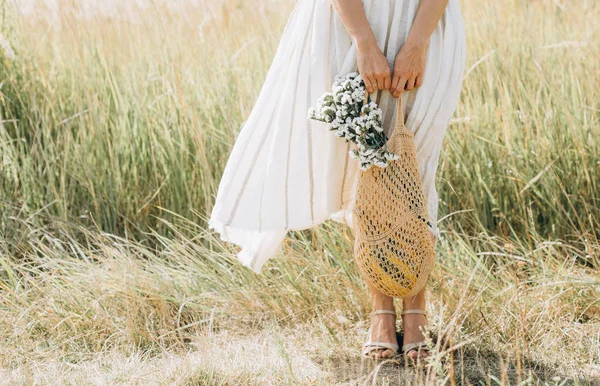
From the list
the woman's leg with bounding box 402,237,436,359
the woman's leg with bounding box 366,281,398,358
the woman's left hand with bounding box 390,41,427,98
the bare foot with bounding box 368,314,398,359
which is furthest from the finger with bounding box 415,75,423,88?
the bare foot with bounding box 368,314,398,359

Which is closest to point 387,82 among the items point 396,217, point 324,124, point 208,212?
point 324,124

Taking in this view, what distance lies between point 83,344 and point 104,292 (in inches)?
10.0

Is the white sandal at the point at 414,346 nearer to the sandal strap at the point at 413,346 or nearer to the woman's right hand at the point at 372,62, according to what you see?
the sandal strap at the point at 413,346

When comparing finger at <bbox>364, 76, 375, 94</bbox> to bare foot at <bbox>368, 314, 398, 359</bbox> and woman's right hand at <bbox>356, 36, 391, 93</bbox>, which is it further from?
bare foot at <bbox>368, 314, 398, 359</bbox>

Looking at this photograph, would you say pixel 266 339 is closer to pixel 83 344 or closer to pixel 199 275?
pixel 199 275

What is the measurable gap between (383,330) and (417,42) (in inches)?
41.8

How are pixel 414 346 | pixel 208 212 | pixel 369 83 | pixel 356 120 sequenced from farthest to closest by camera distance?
pixel 208 212 < pixel 414 346 < pixel 369 83 < pixel 356 120

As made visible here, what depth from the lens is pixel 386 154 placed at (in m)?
2.40

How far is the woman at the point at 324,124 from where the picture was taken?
2473 mm

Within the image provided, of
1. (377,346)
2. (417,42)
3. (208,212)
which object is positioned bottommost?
(377,346)

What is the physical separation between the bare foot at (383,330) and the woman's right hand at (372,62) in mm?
895

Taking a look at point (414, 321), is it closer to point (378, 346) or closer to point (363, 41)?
point (378, 346)

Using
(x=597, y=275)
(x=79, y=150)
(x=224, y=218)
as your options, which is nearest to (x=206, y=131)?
(x=79, y=150)

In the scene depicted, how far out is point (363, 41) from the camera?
2.43 m
